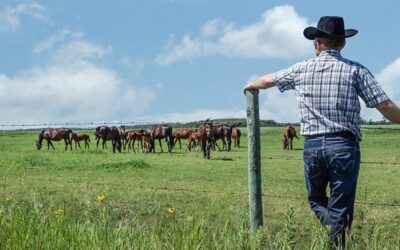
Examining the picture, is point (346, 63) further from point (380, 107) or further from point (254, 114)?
point (254, 114)

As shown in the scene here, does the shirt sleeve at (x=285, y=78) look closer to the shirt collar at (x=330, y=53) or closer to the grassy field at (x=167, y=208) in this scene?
the shirt collar at (x=330, y=53)

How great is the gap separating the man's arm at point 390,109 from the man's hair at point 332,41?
25.4 inches

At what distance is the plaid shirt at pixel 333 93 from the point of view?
5.06 m

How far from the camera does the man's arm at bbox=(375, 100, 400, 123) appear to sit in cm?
502

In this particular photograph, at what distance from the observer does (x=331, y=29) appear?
517 cm

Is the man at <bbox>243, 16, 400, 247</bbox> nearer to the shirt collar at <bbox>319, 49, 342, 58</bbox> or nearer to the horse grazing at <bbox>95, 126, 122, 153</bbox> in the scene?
the shirt collar at <bbox>319, 49, 342, 58</bbox>

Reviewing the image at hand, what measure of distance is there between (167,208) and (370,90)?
5.14 meters

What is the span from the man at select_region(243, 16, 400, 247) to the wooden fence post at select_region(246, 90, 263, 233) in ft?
1.50

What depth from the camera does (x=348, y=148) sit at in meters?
5.05

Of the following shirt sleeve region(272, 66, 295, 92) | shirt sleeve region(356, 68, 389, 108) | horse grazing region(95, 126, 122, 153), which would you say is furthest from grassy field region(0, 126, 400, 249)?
horse grazing region(95, 126, 122, 153)

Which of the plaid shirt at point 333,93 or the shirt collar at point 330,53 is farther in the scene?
the shirt collar at point 330,53

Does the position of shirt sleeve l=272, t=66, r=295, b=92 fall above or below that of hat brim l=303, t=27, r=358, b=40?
below

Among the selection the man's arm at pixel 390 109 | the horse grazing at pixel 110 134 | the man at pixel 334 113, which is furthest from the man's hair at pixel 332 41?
the horse grazing at pixel 110 134

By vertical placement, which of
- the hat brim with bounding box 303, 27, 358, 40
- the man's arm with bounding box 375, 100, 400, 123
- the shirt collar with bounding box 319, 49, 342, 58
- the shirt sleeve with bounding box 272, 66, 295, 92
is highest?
the hat brim with bounding box 303, 27, 358, 40
